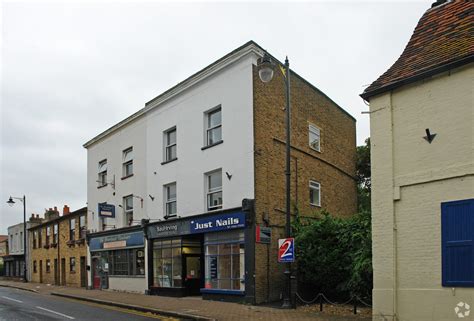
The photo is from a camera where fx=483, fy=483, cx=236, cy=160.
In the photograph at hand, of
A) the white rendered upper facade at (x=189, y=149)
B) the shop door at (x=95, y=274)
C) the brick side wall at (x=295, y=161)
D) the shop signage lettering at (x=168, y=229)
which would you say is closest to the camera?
the brick side wall at (x=295, y=161)

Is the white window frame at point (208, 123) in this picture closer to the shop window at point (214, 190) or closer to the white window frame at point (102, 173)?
the shop window at point (214, 190)

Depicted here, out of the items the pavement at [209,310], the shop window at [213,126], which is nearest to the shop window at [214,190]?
the shop window at [213,126]

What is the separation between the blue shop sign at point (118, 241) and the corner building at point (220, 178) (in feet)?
0.33

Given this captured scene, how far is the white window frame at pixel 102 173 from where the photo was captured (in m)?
28.3

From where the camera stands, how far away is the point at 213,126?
65.1 feet

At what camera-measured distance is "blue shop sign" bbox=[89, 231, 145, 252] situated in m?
23.8

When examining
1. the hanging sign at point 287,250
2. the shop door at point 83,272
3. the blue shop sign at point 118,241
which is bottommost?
the shop door at point 83,272

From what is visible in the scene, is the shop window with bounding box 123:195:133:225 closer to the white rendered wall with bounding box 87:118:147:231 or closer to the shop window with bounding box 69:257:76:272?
the white rendered wall with bounding box 87:118:147:231

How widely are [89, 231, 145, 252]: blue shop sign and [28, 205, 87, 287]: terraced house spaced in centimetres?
219

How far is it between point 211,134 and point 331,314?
898 centimetres

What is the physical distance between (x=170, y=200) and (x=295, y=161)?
618 centimetres

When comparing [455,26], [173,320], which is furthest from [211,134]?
[455,26]

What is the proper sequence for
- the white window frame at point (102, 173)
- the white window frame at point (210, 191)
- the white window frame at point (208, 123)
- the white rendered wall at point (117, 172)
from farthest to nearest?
the white window frame at point (102, 173), the white rendered wall at point (117, 172), the white window frame at point (208, 123), the white window frame at point (210, 191)

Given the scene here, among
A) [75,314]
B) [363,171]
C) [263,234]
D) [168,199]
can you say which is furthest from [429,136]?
[363,171]
